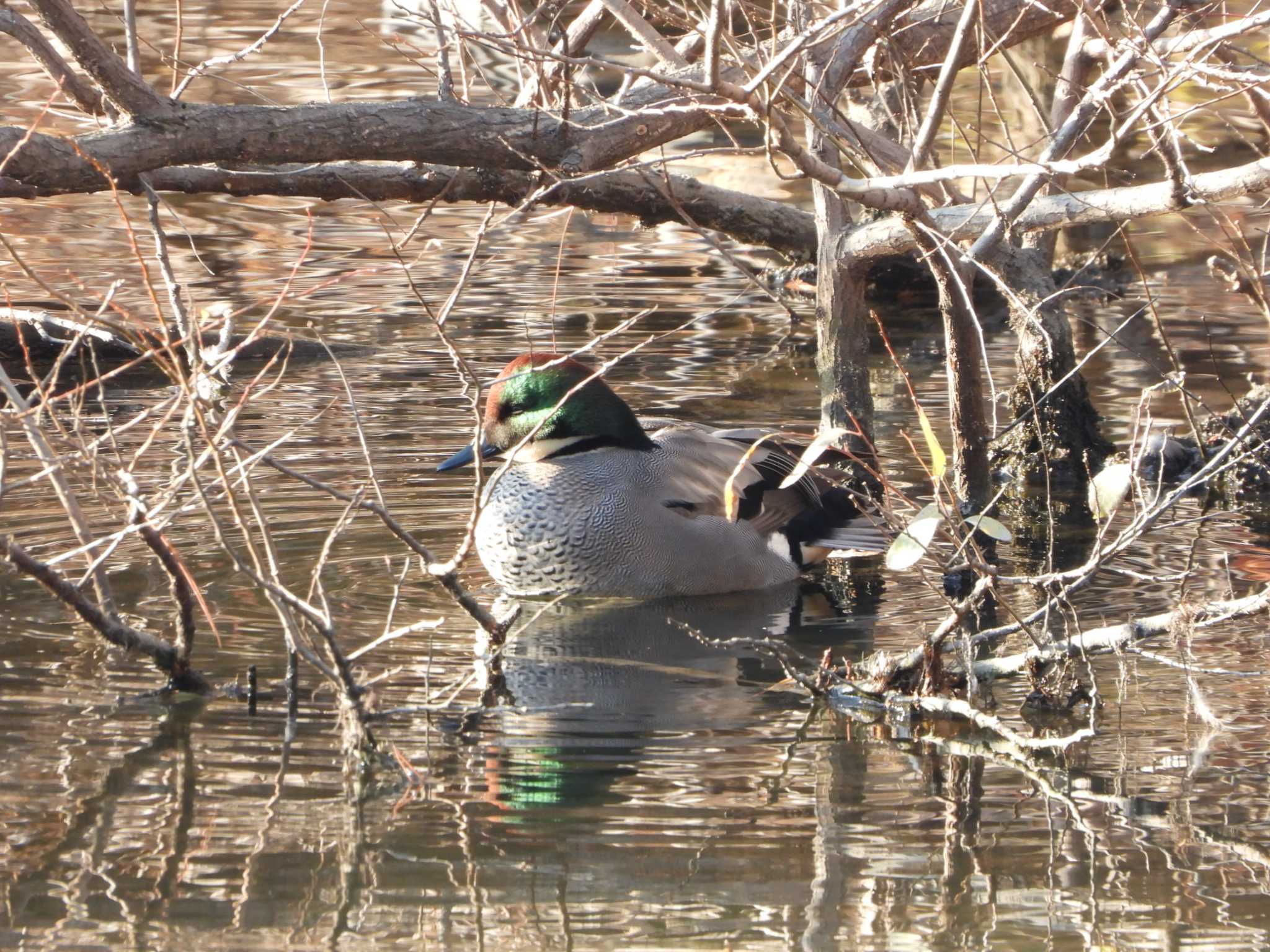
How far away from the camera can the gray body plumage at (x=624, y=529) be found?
21.5 feet

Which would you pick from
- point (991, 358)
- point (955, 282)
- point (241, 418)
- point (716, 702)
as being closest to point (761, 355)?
point (991, 358)

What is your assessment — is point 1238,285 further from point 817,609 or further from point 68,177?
point 68,177

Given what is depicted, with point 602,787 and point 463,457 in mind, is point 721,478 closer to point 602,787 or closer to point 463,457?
point 463,457

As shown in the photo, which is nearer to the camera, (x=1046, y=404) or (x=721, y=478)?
(x=721, y=478)

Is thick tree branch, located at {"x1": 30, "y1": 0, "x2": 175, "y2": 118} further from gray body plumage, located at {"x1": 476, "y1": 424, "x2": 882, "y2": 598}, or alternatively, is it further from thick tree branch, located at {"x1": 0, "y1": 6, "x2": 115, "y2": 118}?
gray body plumage, located at {"x1": 476, "y1": 424, "x2": 882, "y2": 598}

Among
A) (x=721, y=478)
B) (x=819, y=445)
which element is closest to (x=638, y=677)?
(x=819, y=445)

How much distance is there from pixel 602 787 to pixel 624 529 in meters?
2.13

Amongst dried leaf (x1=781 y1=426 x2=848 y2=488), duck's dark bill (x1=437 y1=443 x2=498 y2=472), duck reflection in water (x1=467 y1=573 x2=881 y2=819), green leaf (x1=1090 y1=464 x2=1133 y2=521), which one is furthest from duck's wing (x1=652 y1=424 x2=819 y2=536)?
dried leaf (x1=781 y1=426 x2=848 y2=488)

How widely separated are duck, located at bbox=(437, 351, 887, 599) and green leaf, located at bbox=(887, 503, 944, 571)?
158 cm

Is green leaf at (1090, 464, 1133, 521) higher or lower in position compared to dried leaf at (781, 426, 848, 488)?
lower

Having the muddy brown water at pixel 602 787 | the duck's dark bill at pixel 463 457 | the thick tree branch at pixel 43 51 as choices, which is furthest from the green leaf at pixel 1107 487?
the thick tree branch at pixel 43 51

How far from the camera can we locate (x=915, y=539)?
464cm

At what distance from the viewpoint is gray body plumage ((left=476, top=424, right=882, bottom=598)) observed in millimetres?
6551

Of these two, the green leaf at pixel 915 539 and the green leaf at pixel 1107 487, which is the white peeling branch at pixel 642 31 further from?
the green leaf at pixel 1107 487
